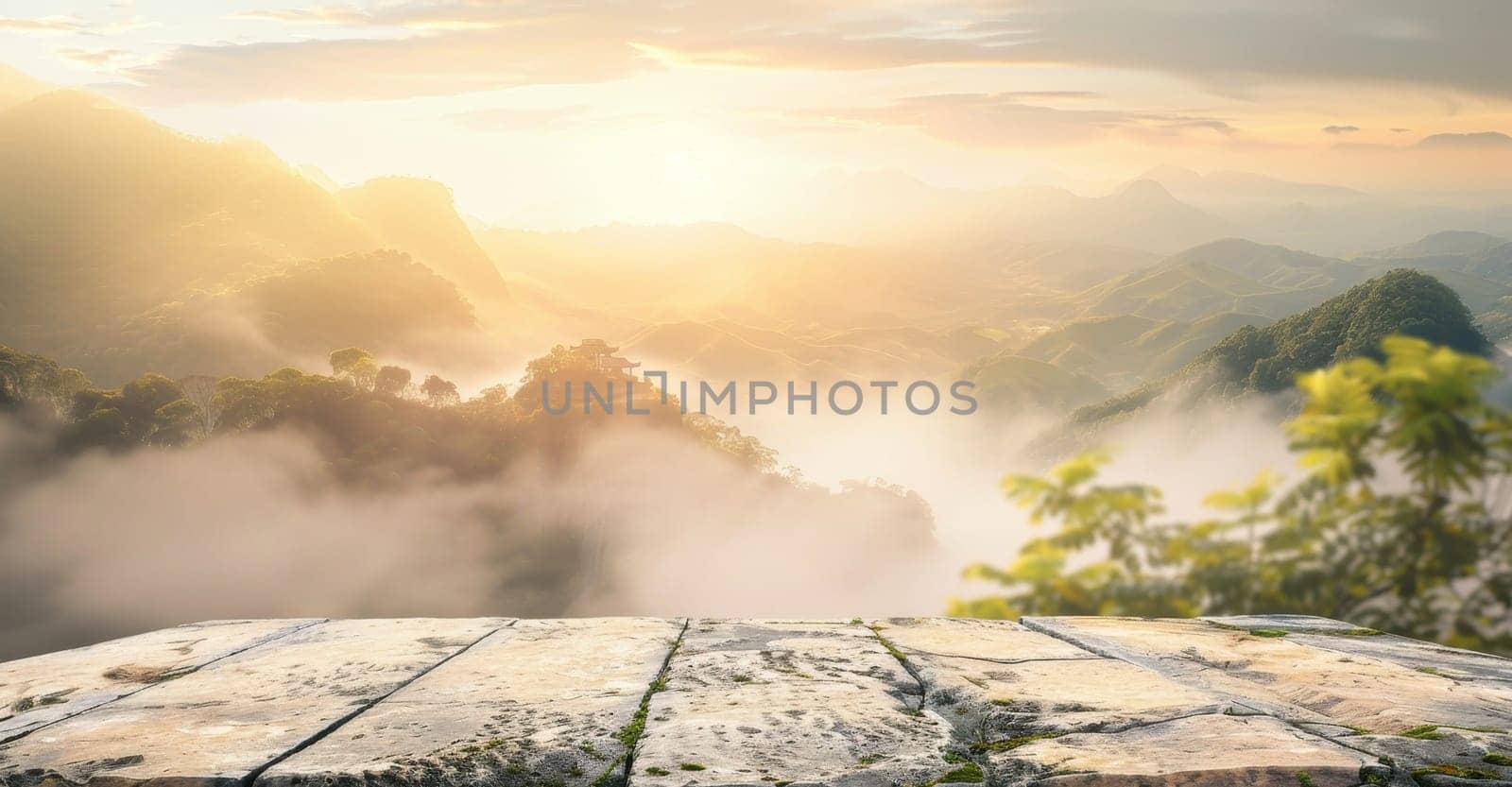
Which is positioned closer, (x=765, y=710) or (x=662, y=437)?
(x=765, y=710)

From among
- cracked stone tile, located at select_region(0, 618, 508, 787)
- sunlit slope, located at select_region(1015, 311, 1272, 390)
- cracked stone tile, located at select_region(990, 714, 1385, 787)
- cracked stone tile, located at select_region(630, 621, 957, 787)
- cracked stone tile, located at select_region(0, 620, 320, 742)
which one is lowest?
cracked stone tile, located at select_region(0, 620, 320, 742)

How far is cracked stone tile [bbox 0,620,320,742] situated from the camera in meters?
2.83

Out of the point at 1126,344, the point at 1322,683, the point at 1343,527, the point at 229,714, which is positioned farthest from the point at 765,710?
the point at 1126,344

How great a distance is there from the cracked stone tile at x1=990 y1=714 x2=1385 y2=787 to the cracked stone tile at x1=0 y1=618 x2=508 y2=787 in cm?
184

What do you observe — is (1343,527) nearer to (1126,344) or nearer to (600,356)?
(600,356)

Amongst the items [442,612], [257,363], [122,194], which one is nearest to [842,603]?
[442,612]

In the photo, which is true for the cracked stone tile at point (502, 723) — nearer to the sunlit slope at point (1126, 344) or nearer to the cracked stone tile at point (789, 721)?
the cracked stone tile at point (789, 721)

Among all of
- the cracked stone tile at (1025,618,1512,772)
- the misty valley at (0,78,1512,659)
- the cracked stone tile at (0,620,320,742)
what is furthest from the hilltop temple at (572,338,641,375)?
the cracked stone tile at (1025,618,1512,772)

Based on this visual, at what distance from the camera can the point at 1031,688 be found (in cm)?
281

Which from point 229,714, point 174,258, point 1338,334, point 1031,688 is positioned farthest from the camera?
point 174,258

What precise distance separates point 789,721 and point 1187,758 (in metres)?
0.95

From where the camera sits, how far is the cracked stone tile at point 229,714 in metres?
2.20

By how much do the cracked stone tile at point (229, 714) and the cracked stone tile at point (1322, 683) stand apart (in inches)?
101

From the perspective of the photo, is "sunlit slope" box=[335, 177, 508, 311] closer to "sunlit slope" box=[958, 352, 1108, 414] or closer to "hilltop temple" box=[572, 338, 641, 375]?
"sunlit slope" box=[958, 352, 1108, 414]
